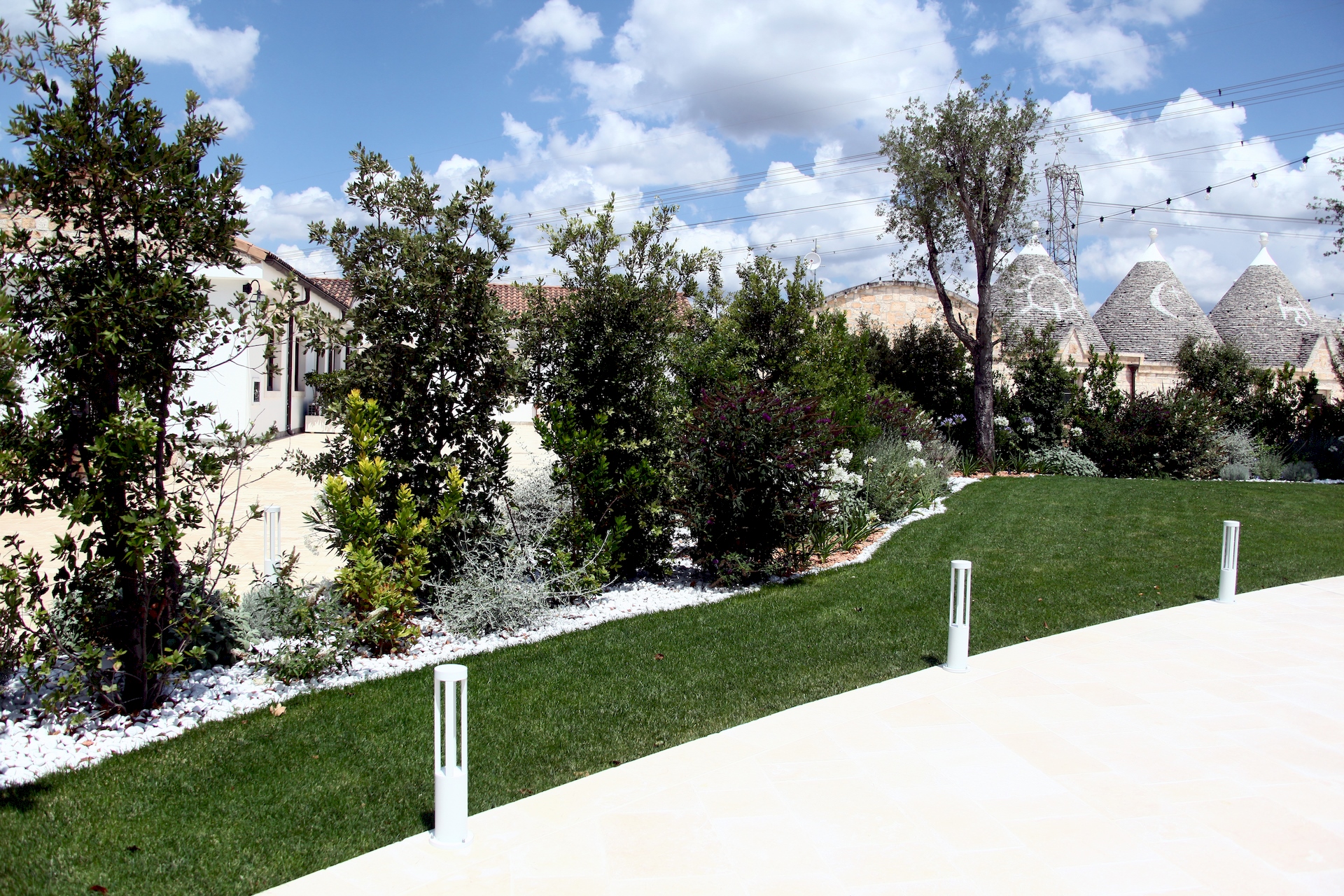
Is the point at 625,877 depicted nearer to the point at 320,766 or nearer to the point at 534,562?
the point at 320,766

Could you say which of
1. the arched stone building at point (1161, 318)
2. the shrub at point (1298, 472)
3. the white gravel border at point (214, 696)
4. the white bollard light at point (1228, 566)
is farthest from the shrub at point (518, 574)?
the arched stone building at point (1161, 318)

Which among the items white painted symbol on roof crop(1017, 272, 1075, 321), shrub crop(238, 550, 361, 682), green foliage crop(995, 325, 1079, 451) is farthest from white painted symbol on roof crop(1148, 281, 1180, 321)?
shrub crop(238, 550, 361, 682)

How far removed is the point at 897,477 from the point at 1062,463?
8648mm

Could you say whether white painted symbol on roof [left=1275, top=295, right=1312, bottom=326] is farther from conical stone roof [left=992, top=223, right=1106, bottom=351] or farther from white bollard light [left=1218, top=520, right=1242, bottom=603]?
white bollard light [left=1218, top=520, right=1242, bottom=603]

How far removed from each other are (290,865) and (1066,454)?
1951 centimetres

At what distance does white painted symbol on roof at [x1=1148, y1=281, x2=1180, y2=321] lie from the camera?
105ft

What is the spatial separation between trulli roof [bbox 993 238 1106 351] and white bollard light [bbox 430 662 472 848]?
28.3 meters

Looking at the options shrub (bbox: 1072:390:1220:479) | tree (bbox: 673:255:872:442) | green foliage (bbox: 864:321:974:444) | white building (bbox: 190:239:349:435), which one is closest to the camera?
tree (bbox: 673:255:872:442)

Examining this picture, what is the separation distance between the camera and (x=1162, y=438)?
18672 millimetres

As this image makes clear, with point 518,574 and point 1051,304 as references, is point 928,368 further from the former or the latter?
point 518,574

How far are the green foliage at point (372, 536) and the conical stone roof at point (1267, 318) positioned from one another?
109 feet

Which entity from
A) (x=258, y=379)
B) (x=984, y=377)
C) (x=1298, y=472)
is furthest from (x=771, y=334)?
(x=258, y=379)

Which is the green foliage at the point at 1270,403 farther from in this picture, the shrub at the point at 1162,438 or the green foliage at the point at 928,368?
the green foliage at the point at 928,368

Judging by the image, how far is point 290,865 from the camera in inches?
132
